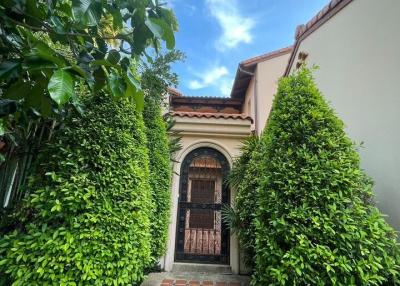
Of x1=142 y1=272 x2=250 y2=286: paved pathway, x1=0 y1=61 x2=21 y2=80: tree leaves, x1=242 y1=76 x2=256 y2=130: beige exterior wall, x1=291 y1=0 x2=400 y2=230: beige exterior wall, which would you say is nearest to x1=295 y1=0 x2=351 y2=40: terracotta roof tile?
x1=291 y1=0 x2=400 y2=230: beige exterior wall

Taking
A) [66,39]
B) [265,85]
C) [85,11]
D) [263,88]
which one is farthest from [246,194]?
[265,85]

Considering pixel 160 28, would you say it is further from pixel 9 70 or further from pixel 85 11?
pixel 9 70

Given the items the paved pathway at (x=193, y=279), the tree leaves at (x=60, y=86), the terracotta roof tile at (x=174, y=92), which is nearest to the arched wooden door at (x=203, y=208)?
the paved pathway at (x=193, y=279)

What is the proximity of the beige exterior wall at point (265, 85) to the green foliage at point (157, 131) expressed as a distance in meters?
4.92

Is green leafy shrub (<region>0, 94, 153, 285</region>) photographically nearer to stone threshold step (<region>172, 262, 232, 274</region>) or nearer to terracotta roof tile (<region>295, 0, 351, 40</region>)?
stone threshold step (<region>172, 262, 232, 274</region>)

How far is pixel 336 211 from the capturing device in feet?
9.48

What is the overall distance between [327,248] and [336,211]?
433 millimetres

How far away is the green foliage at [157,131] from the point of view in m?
5.72

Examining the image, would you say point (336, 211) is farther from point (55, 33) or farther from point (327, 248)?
point (55, 33)

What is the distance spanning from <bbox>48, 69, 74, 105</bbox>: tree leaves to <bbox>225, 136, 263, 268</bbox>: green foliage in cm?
425

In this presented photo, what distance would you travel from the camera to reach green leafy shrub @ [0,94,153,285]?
2.81m

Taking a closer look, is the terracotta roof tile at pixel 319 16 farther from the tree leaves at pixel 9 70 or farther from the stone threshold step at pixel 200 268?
the stone threshold step at pixel 200 268

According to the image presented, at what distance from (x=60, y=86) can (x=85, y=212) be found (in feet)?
6.68

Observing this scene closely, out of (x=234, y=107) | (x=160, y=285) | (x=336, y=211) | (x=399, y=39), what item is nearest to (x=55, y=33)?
(x=336, y=211)
